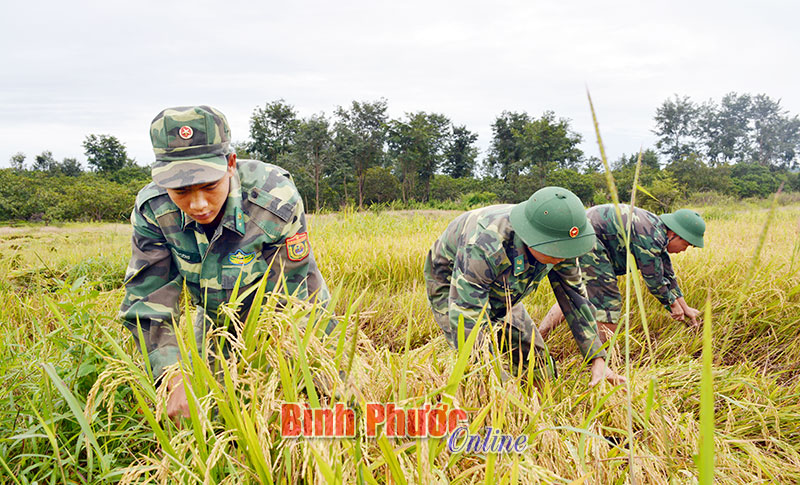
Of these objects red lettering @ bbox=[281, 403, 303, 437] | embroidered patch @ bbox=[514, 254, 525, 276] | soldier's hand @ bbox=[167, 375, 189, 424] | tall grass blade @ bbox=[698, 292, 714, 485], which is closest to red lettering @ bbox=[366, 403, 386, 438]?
red lettering @ bbox=[281, 403, 303, 437]

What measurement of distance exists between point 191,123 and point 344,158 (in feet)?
81.2

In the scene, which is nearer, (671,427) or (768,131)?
(671,427)

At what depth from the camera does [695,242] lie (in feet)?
10.6

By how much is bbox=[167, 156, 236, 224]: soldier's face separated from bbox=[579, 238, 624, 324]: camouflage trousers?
2.85 meters

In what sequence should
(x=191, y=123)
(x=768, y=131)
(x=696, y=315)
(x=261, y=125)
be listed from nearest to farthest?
1. (x=191, y=123)
2. (x=696, y=315)
3. (x=261, y=125)
4. (x=768, y=131)

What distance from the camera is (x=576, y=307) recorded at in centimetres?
245

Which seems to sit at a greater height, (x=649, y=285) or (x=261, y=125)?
(x=261, y=125)

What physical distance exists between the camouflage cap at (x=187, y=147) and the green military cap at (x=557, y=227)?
4.59ft

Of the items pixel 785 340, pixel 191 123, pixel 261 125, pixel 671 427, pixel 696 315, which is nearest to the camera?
pixel 671 427

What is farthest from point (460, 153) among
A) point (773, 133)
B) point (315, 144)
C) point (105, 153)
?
point (773, 133)

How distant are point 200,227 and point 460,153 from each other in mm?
30029

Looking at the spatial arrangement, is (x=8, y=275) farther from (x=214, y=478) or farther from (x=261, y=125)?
(x=261, y=125)

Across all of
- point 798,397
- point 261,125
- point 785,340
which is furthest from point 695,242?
point 261,125

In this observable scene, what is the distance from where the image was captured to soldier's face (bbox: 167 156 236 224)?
1675 mm
